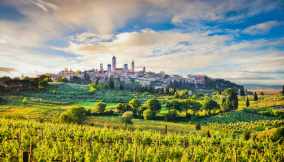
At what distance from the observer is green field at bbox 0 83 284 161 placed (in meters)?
18.4

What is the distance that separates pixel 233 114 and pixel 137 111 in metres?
20.7

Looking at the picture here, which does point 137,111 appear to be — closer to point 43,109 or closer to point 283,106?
point 43,109

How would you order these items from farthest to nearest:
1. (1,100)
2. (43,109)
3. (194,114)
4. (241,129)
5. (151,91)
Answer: (151,91) < (194,114) < (1,100) < (43,109) < (241,129)

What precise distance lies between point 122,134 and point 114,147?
7.78 meters

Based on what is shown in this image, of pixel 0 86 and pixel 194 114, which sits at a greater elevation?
pixel 0 86

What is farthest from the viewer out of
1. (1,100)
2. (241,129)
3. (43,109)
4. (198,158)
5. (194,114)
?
(194,114)

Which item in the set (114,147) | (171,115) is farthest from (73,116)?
(114,147)

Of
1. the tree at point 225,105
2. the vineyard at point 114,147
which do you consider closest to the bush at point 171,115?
the tree at point 225,105

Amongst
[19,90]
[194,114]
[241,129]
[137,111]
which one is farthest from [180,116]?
[19,90]

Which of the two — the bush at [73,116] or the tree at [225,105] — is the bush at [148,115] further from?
the tree at [225,105]

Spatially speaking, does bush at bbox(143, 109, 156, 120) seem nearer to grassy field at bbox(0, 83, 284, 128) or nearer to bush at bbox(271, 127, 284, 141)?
grassy field at bbox(0, 83, 284, 128)

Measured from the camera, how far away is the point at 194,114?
6525 centimetres

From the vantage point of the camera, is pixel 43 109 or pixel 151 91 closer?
Answer: pixel 43 109

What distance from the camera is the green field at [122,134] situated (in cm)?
1838
